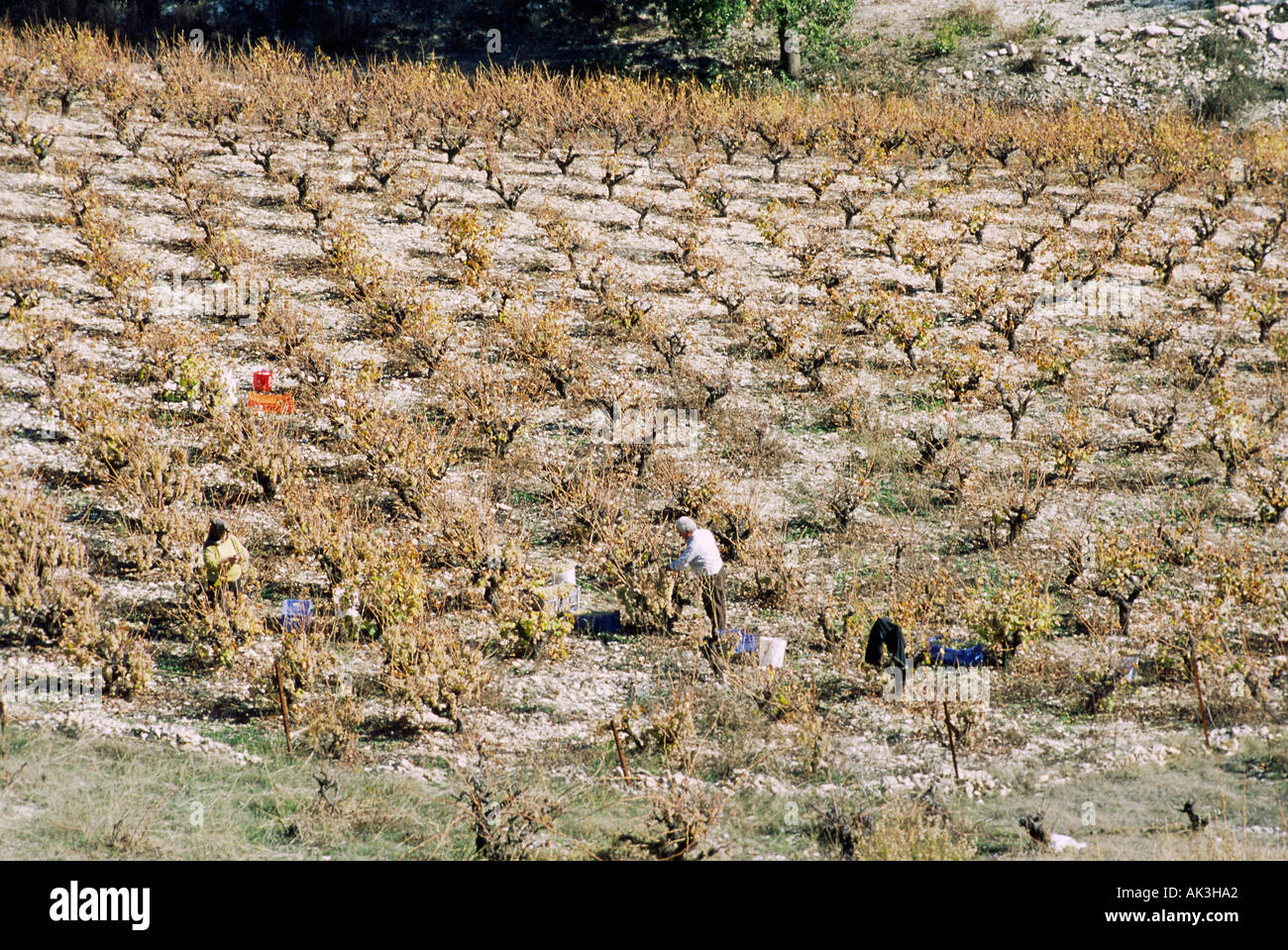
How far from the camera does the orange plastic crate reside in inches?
454

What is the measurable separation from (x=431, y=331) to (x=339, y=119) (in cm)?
987

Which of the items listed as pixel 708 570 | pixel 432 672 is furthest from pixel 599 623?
pixel 432 672

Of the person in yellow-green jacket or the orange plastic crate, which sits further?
the orange plastic crate

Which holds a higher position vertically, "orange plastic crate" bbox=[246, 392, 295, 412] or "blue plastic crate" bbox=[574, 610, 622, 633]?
"orange plastic crate" bbox=[246, 392, 295, 412]

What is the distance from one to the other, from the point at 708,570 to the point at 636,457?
320 cm

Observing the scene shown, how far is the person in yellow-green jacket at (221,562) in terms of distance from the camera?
27.1 ft

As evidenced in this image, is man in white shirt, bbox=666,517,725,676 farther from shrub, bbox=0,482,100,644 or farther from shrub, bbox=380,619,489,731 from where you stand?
shrub, bbox=0,482,100,644

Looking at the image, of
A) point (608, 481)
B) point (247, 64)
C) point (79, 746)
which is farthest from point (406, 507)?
point (247, 64)

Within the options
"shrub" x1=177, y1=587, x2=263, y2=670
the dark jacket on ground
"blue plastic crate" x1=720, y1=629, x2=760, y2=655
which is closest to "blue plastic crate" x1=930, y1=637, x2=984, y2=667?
the dark jacket on ground

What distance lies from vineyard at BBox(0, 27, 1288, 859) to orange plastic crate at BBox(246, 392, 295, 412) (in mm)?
192

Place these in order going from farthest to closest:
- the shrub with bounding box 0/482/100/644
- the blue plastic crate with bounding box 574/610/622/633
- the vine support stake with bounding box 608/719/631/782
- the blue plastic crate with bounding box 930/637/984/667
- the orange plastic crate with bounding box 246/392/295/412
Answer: the orange plastic crate with bounding box 246/392/295/412, the blue plastic crate with bounding box 574/610/622/633, the blue plastic crate with bounding box 930/637/984/667, the shrub with bounding box 0/482/100/644, the vine support stake with bounding box 608/719/631/782

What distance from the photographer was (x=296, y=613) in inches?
332

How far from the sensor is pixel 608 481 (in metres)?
10.9

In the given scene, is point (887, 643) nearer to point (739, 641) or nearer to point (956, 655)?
point (956, 655)
